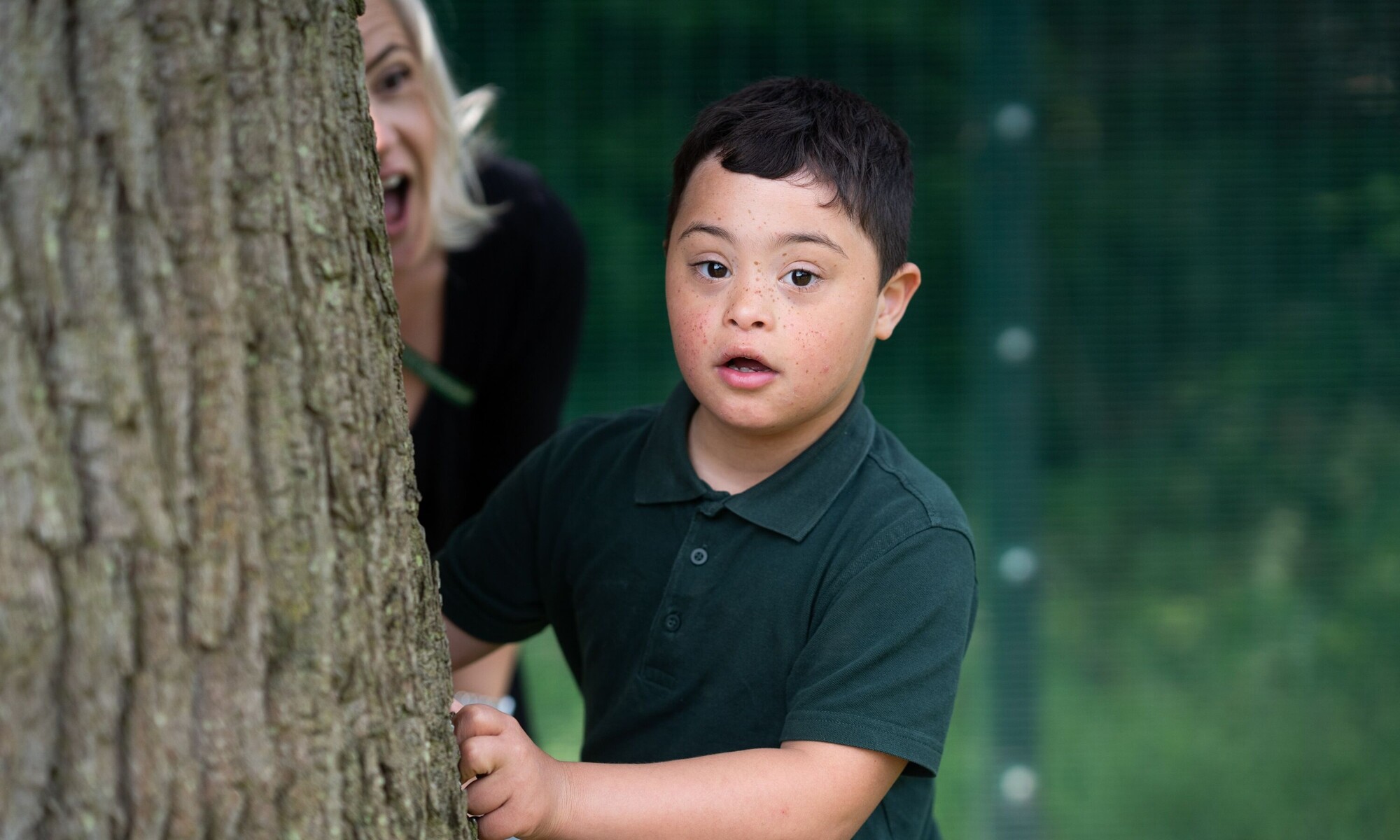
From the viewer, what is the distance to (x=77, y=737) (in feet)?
2.90

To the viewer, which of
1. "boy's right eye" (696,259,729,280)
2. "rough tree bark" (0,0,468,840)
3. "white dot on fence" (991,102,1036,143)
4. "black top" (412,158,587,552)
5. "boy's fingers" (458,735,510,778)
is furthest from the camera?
"white dot on fence" (991,102,1036,143)

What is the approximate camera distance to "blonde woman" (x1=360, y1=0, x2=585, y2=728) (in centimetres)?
218

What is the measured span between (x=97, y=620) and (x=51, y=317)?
0.20 metres

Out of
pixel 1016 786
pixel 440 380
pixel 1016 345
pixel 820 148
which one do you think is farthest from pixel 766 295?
pixel 1016 786

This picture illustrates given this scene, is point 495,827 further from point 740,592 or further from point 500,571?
point 500,571

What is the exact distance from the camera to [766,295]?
1368mm

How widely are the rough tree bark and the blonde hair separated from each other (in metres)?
1.19

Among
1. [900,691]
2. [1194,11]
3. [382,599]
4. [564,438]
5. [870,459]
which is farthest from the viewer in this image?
[1194,11]

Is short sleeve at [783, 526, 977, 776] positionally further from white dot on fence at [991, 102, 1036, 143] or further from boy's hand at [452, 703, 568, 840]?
white dot on fence at [991, 102, 1036, 143]

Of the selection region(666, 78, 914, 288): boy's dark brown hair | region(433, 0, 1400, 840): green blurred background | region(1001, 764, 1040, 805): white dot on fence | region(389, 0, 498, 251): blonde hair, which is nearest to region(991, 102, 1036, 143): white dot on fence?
region(433, 0, 1400, 840): green blurred background

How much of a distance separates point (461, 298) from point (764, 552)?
103 centimetres

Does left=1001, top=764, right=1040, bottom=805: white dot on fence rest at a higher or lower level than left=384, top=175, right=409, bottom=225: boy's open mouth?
lower

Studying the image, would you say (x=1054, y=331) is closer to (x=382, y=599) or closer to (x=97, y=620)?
(x=382, y=599)

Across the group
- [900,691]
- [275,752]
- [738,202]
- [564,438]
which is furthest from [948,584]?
[275,752]
